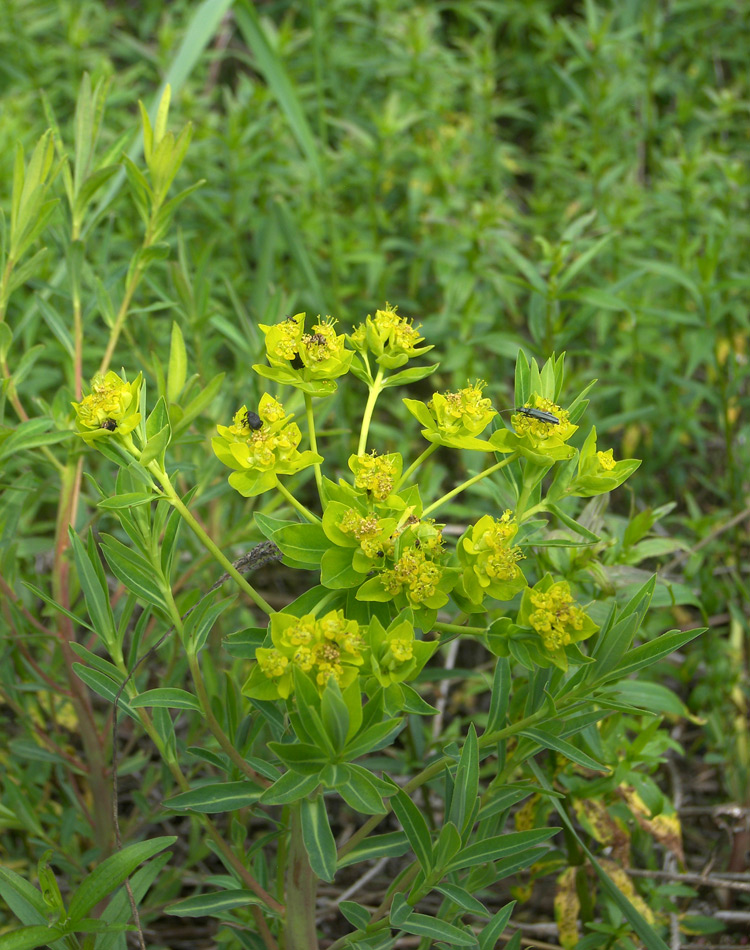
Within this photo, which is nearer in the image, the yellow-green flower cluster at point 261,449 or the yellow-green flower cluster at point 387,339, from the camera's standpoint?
the yellow-green flower cluster at point 261,449

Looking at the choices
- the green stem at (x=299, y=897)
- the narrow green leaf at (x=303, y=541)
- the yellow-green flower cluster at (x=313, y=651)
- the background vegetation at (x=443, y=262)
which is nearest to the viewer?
the yellow-green flower cluster at (x=313, y=651)

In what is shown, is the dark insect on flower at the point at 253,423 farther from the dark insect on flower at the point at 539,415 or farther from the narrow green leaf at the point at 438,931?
the narrow green leaf at the point at 438,931

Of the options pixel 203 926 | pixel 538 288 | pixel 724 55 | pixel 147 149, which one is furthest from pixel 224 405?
pixel 724 55

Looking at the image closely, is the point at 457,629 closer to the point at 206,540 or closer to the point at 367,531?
the point at 367,531

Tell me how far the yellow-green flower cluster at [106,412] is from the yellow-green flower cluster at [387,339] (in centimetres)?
35

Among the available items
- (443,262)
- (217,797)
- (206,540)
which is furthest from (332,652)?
(443,262)

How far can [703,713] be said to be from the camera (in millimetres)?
2295

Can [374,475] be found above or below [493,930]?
above

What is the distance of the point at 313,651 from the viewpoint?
100cm

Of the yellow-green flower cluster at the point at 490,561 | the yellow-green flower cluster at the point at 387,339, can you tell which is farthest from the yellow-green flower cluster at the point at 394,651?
the yellow-green flower cluster at the point at 387,339

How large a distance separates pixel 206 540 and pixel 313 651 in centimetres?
23

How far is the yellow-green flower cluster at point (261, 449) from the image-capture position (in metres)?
1.11

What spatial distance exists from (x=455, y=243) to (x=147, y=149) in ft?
5.52

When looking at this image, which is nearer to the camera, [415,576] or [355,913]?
[415,576]
